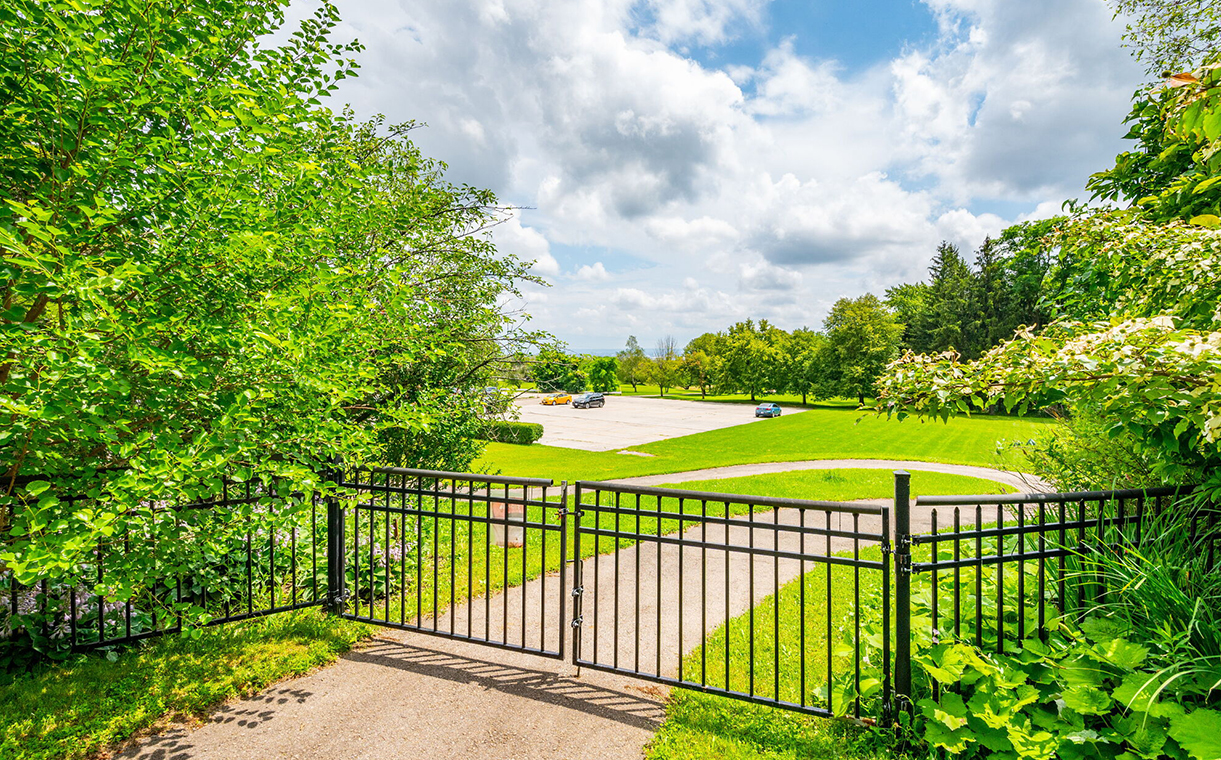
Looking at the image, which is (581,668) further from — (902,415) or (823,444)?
(823,444)

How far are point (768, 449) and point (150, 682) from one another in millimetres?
20269

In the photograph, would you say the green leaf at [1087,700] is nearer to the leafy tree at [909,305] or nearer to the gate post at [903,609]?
the gate post at [903,609]

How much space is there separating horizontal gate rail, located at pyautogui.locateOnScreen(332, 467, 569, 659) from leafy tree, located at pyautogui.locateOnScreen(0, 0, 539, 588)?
871 millimetres

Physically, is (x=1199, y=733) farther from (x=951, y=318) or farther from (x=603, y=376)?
(x=603, y=376)

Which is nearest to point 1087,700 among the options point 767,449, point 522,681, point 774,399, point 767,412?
point 522,681

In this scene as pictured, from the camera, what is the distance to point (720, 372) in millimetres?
57500

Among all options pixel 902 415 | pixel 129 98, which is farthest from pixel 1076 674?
pixel 129 98

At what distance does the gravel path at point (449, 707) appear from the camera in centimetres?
308

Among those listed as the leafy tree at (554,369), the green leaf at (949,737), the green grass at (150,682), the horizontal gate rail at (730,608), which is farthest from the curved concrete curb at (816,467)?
the green leaf at (949,737)

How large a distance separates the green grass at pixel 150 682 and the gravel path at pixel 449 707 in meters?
0.18

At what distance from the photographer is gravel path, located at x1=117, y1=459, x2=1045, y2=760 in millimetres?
3080

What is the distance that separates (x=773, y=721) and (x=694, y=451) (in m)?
18.6

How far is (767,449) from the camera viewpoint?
21.5 meters

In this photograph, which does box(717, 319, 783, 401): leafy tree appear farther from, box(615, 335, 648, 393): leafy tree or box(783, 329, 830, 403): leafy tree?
box(615, 335, 648, 393): leafy tree
